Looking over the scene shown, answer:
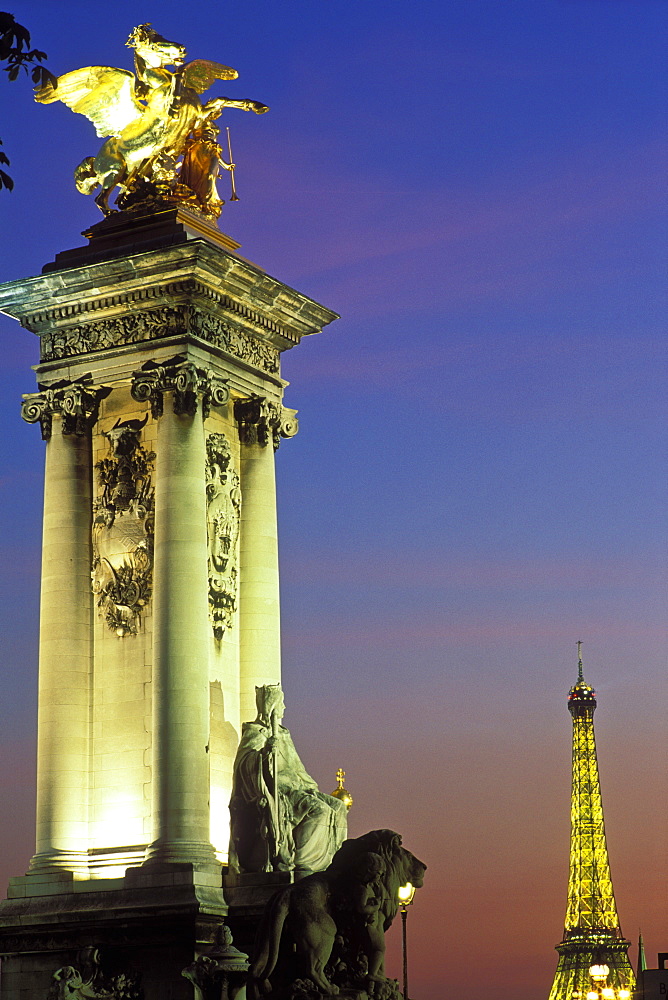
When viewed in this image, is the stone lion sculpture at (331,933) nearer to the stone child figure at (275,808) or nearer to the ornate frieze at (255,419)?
the stone child figure at (275,808)

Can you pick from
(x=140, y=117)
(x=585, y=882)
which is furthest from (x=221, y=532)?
(x=585, y=882)

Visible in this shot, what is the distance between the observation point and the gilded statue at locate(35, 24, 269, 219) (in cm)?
3891

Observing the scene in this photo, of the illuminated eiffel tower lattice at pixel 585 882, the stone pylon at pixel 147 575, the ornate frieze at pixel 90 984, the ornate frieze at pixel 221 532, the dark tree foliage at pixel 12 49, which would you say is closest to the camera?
the dark tree foliage at pixel 12 49

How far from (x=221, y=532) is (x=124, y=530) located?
5.99ft

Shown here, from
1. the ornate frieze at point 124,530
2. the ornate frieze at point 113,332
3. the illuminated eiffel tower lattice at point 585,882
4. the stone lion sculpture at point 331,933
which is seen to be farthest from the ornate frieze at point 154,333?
the illuminated eiffel tower lattice at point 585,882

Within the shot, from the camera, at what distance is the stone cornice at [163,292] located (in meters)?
36.9

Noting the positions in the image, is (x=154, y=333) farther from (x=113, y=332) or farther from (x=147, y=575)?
(x=147, y=575)

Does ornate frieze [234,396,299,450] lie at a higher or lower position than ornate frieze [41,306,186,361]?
lower

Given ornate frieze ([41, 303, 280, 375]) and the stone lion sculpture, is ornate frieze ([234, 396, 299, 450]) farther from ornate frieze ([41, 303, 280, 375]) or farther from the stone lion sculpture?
the stone lion sculpture

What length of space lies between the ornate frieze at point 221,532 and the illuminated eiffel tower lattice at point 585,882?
108331 millimetres

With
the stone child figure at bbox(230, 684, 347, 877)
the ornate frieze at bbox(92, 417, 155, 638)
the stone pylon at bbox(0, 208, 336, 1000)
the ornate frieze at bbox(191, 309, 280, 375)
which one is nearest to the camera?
the stone pylon at bbox(0, 208, 336, 1000)

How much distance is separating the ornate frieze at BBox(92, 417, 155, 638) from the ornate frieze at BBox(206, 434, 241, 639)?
1.18 m

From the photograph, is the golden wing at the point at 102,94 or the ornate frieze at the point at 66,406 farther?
the golden wing at the point at 102,94

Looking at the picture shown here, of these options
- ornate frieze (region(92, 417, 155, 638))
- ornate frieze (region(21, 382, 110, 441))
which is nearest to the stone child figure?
ornate frieze (region(92, 417, 155, 638))
